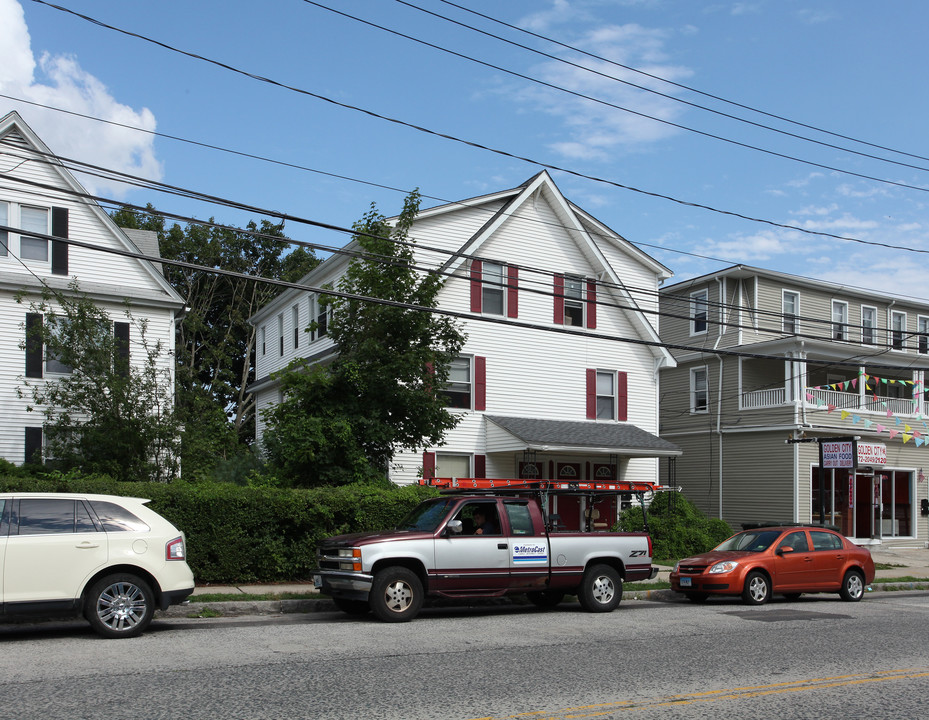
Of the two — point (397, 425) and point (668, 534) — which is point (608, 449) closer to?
point (668, 534)

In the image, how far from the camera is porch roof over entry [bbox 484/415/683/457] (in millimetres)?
24469

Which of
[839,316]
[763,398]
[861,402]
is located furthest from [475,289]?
[839,316]

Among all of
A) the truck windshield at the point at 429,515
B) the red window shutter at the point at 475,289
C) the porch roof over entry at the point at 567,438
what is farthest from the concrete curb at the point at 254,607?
the red window shutter at the point at 475,289

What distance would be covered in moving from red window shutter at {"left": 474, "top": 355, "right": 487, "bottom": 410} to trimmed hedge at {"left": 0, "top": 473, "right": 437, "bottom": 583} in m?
8.96

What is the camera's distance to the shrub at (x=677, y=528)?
75.7ft

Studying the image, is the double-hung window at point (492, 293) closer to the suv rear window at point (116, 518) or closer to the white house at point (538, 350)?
the white house at point (538, 350)

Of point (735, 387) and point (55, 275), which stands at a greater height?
point (55, 275)

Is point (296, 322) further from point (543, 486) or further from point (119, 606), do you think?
point (119, 606)

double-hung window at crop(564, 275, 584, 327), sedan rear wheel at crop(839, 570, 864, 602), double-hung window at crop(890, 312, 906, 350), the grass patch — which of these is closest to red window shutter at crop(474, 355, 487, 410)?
double-hung window at crop(564, 275, 584, 327)

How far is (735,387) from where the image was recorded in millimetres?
32438

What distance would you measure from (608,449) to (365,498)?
10215mm

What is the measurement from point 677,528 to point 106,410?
1396 cm

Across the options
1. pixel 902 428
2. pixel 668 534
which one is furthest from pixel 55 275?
pixel 902 428

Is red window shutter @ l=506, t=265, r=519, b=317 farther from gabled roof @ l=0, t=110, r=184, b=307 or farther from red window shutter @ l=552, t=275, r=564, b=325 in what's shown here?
gabled roof @ l=0, t=110, r=184, b=307
